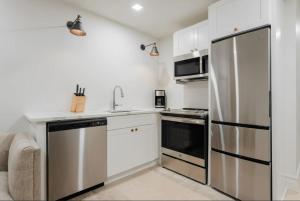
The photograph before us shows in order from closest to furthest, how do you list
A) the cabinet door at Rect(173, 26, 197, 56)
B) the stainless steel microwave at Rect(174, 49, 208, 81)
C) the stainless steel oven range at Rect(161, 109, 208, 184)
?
1. the stainless steel oven range at Rect(161, 109, 208, 184)
2. the stainless steel microwave at Rect(174, 49, 208, 81)
3. the cabinet door at Rect(173, 26, 197, 56)

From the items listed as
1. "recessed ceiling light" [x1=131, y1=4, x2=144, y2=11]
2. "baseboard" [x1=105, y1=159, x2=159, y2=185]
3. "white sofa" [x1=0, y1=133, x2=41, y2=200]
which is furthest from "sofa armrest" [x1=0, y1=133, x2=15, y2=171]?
"recessed ceiling light" [x1=131, y1=4, x2=144, y2=11]

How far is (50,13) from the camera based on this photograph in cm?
244

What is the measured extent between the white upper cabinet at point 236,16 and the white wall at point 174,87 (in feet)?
3.55

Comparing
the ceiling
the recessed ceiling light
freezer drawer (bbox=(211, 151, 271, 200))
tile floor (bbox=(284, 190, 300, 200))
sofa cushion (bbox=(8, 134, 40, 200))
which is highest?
the ceiling

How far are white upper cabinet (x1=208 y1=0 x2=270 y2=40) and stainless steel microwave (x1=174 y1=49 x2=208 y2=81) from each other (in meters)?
0.39

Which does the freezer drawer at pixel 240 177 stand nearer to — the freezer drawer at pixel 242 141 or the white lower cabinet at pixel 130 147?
the freezer drawer at pixel 242 141

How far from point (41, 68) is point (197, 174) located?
8.66 ft

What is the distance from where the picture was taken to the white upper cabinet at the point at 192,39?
272 centimetres

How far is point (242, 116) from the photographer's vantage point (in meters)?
1.99

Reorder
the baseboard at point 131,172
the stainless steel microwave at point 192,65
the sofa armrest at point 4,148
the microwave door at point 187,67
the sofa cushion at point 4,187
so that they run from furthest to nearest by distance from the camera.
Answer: the microwave door at point 187,67 < the stainless steel microwave at point 192,65 < the baseboard at point 131,172 < the sofa armrest at point 4,148 < the sofa cushion at point 4,187

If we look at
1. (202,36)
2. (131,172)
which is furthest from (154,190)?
(202,36)

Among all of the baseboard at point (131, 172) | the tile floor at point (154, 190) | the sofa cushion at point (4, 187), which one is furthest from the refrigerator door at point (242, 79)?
the sofa cushion at point (4, 187)

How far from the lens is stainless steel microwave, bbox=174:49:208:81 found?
8.76 feet

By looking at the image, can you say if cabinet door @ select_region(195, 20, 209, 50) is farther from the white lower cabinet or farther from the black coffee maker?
the white lower cabinet
